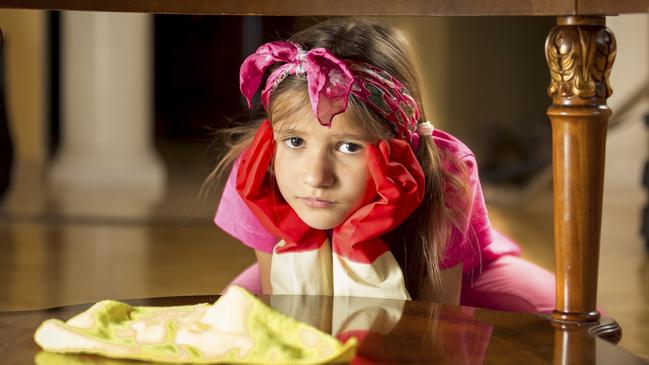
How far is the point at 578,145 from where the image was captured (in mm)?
1016

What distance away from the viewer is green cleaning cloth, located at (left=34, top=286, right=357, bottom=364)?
2.94 feet

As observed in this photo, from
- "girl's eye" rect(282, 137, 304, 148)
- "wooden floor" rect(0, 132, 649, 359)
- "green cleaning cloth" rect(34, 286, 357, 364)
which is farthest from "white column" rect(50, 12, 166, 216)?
"green cleaning cloth" rect(34, 286, 357, 364)

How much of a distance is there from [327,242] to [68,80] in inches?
191

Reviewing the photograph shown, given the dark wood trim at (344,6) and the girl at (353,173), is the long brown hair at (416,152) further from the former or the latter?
the dark wood trim at (344,6)

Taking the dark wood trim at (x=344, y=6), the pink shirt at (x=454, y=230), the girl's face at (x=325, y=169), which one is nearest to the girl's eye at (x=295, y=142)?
the girl's face at (x=325, y=169)

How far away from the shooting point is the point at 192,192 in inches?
230

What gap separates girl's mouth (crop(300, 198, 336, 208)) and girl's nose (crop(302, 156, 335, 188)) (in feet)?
0.07

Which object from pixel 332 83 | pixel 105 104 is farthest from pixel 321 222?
pixel 105 104

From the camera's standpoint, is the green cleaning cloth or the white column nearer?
the green cleaning cloth

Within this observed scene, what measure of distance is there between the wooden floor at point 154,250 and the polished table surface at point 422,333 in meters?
1.41

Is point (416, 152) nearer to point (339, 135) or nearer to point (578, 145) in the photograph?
point (339, 135)

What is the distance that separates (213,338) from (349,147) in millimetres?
532

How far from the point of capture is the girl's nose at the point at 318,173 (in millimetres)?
1389

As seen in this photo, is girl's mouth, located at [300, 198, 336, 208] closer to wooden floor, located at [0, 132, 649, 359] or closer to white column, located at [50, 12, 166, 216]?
wooden floor, located at [0, 132, 649, 359]
